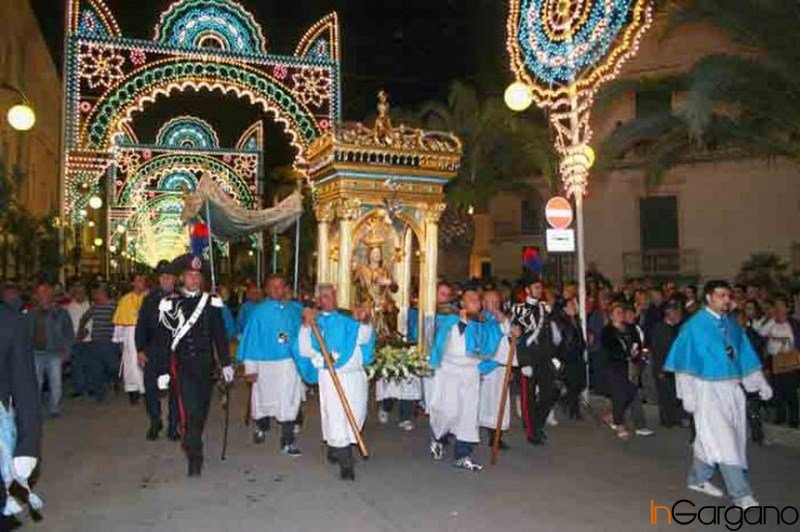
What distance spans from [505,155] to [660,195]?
766 cm

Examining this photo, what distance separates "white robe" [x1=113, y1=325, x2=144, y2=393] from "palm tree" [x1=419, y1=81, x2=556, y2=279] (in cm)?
1216

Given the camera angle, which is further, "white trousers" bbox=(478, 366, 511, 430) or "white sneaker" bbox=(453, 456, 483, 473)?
"white trousers" bbox=(478, 366, 511, 430)

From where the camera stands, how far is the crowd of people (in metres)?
7.82

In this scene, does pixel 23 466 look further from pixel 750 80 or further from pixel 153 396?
pixel 750 80

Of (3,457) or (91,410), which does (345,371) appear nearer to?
(3,457)

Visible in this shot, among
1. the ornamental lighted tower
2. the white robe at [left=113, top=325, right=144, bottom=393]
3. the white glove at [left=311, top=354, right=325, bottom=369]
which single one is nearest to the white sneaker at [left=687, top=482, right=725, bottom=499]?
the white glove at [left=311, top=354, right=325, bottom=369]

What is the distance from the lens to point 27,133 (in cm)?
3131

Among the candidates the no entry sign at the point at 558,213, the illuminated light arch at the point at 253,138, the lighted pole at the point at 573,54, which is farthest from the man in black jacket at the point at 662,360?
the illuminated light arch at the point at 253,138

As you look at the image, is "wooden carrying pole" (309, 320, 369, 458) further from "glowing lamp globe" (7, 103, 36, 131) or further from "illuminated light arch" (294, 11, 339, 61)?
"illuminated light arch" (294, 11, 339, 61)

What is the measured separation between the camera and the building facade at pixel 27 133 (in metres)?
22.0

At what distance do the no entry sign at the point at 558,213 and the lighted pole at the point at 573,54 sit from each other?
8.0 inches

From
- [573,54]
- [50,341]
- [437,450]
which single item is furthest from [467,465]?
[573,54]

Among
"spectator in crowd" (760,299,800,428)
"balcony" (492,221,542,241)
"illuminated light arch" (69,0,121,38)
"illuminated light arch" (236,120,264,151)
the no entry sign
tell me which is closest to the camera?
"spectator in crowd" (760,299,800,428)

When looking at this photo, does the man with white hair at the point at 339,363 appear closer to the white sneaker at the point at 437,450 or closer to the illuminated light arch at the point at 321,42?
the white sneaker at the point at 437,450
